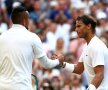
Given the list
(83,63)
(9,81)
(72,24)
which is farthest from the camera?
(72,24)

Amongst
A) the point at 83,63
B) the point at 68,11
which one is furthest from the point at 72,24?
the point at 83,63


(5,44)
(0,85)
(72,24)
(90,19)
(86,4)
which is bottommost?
(0,85)

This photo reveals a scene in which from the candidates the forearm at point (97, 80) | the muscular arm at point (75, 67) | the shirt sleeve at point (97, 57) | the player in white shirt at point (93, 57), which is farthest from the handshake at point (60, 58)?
the forearm at point (97, 80)

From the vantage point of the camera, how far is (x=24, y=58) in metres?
8.83

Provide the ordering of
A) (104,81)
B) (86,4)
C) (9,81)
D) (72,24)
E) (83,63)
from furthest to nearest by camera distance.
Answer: (86,4) < (72,24) < (83,63) < (104,81) < (9,81)

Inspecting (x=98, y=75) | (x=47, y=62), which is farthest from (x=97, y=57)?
(x=47, y=62)

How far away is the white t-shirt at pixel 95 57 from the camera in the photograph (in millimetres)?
9336

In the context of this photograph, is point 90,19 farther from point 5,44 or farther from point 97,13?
point 97,13

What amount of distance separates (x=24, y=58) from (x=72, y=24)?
916cm

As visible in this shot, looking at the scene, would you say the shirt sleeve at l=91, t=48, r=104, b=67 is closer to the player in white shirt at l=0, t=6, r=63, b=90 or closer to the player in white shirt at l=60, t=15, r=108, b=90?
the player in white shirt at l=60, t=15, r=108, b=90

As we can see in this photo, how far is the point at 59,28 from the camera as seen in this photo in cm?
1753

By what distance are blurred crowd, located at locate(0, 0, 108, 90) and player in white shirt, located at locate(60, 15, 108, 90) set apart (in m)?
4.08

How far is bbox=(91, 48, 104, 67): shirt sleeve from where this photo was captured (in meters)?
9.32

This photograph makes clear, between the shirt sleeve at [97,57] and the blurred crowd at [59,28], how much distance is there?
14.2 feet
